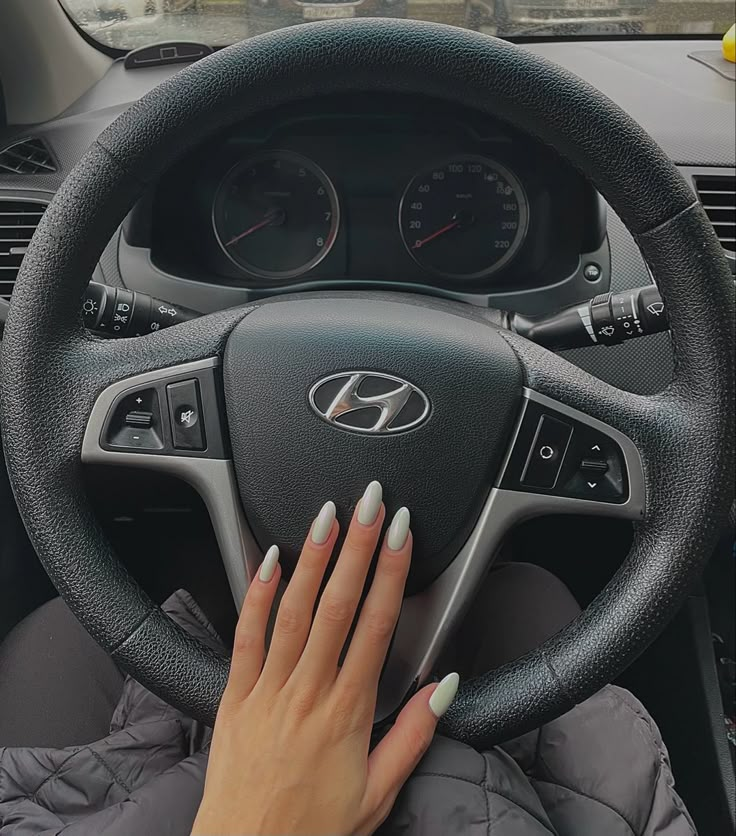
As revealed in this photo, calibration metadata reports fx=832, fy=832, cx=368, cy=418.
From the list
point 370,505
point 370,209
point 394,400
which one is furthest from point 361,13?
point 370,505

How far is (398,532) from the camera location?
0.64 meters

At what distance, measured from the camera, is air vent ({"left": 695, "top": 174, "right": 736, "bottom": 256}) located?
1.17 meters

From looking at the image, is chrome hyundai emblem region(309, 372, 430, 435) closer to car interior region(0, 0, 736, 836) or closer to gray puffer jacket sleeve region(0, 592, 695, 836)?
car interior region(0, 0, 736, 836)

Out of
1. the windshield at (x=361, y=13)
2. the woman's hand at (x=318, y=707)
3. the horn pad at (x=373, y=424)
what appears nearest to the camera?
the woman's hand at (x=318, y=707)

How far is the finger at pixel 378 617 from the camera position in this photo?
24.3 inches

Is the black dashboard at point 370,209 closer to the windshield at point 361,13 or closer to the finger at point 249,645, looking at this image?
the windshield at point 361,13

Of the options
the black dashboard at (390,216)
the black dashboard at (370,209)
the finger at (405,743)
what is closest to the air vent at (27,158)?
the black dashboard at (390,216)

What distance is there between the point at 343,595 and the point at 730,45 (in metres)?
1.18

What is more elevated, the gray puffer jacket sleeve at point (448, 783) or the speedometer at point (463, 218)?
the speedometer at point (463, 218)

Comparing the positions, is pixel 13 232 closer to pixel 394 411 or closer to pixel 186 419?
pixel 186 419

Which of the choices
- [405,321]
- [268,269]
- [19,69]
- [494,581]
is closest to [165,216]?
[268,269]

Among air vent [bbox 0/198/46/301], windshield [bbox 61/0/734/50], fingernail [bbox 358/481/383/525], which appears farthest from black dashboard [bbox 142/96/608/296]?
fingernail [bbox 358/481/383/525]

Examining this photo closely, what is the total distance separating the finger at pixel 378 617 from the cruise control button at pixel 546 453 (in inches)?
5.2

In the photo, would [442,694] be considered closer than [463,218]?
Yes
